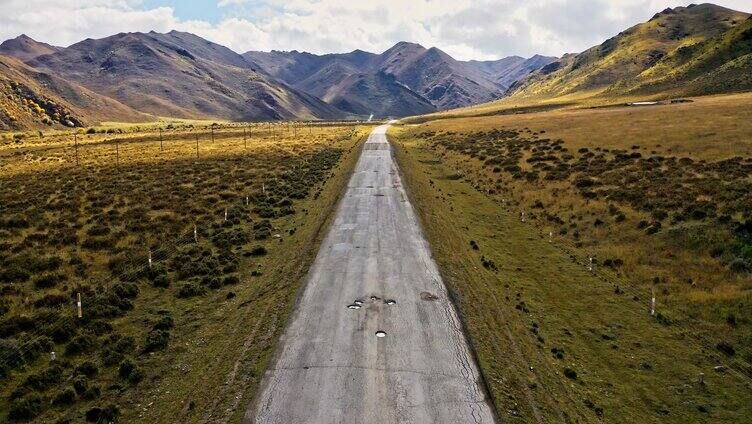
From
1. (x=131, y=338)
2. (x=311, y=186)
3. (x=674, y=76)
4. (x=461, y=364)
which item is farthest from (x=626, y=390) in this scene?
(x=674, y=76)

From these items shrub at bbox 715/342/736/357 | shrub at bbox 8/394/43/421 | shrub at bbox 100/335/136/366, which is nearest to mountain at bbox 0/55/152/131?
shrub at bbox 100/335/136/366

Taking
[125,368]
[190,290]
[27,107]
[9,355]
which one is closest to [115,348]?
[125,368]

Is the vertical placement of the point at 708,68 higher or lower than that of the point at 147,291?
higher

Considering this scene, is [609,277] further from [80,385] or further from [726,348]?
[80,385]

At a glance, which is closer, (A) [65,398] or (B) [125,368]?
(A) [65,398]

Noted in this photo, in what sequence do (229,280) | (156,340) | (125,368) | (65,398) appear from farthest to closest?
(229,280)
(156,340)
(125,368)
(65,398)

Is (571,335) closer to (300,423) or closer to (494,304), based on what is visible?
(494,304)
